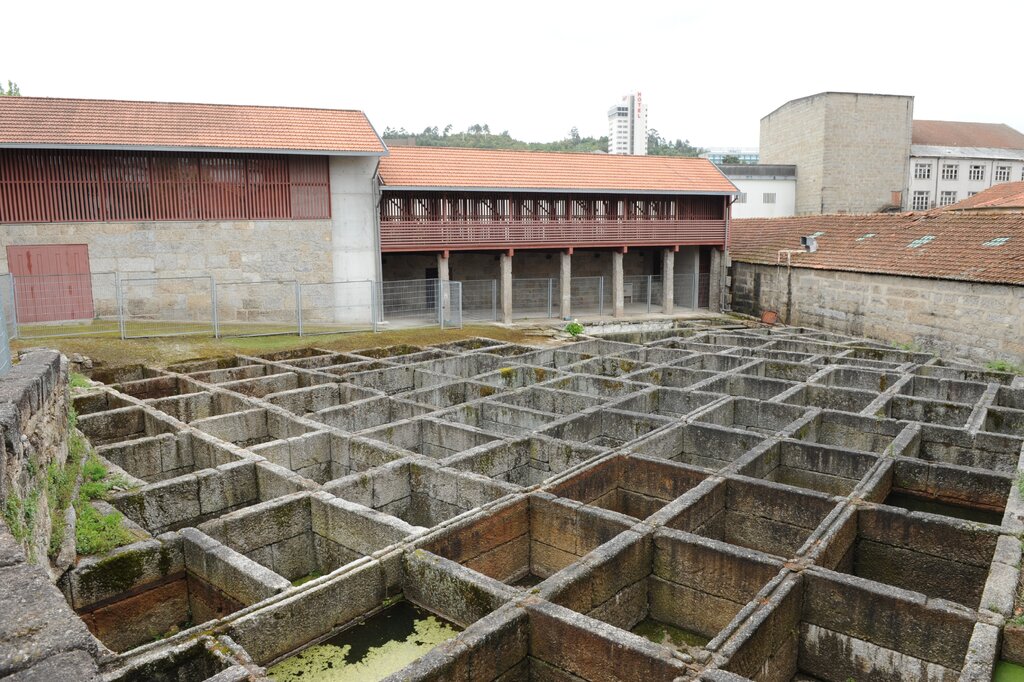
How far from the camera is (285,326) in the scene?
21.9 metres

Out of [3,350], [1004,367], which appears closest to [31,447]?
[3,350]

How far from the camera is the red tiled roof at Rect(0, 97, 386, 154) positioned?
20.2 meters

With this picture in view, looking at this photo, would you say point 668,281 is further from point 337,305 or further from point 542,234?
point 337,305

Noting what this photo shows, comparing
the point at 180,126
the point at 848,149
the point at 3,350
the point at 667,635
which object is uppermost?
the point at 848,149

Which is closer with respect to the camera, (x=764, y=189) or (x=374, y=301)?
(x=374, y=301)

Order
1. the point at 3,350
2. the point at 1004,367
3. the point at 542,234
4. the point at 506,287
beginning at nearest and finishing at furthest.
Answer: the point at 3,350 < the point at 1004,367 < the point at 506,287 < the point at 542,234

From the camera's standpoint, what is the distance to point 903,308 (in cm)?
2155

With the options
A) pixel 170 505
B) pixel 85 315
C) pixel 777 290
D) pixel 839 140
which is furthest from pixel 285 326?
pixel 839 140

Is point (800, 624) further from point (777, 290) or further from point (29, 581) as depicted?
point (777, 290)

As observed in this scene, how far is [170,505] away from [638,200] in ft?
78.0

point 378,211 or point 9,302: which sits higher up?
point 378,211

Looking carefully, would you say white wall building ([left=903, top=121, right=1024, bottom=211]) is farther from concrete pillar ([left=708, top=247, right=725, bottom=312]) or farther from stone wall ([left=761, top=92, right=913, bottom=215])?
concrete pillar ([left=708, top=247, right=725, bottom=312])

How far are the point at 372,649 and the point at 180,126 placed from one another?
65.3 ft

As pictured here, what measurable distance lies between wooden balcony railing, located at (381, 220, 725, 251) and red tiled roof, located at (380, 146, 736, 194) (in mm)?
1289
